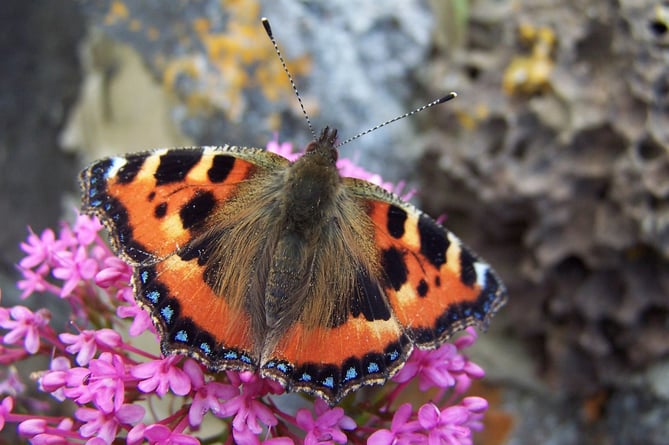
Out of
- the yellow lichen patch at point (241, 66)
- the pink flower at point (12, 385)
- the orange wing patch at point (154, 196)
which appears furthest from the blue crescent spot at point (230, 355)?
the yellow lichen patch at point (241, 66)

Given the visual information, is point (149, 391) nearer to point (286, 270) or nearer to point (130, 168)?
point (286, 270)

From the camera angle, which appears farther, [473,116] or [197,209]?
[473,116]

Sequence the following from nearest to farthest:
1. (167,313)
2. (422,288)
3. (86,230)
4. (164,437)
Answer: (164,437)
(167,313)
(422,288)
(86,230)

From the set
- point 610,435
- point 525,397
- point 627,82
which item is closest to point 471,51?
point 627,82

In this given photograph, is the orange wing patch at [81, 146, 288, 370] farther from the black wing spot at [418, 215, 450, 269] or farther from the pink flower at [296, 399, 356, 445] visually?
the black wing spot at [418, 215, 450, 269]

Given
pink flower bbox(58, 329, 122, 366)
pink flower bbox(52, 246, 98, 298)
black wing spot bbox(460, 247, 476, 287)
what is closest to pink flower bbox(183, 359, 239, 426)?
pink flower bbox(58, 329, 122, 366)

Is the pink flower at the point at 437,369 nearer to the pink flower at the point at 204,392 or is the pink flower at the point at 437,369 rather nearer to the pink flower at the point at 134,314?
the pink flower at the point at 204,392

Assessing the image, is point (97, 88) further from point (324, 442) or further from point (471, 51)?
point (324, 442)

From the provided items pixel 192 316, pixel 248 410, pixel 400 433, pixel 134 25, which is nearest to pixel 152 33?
pixel 134 25
